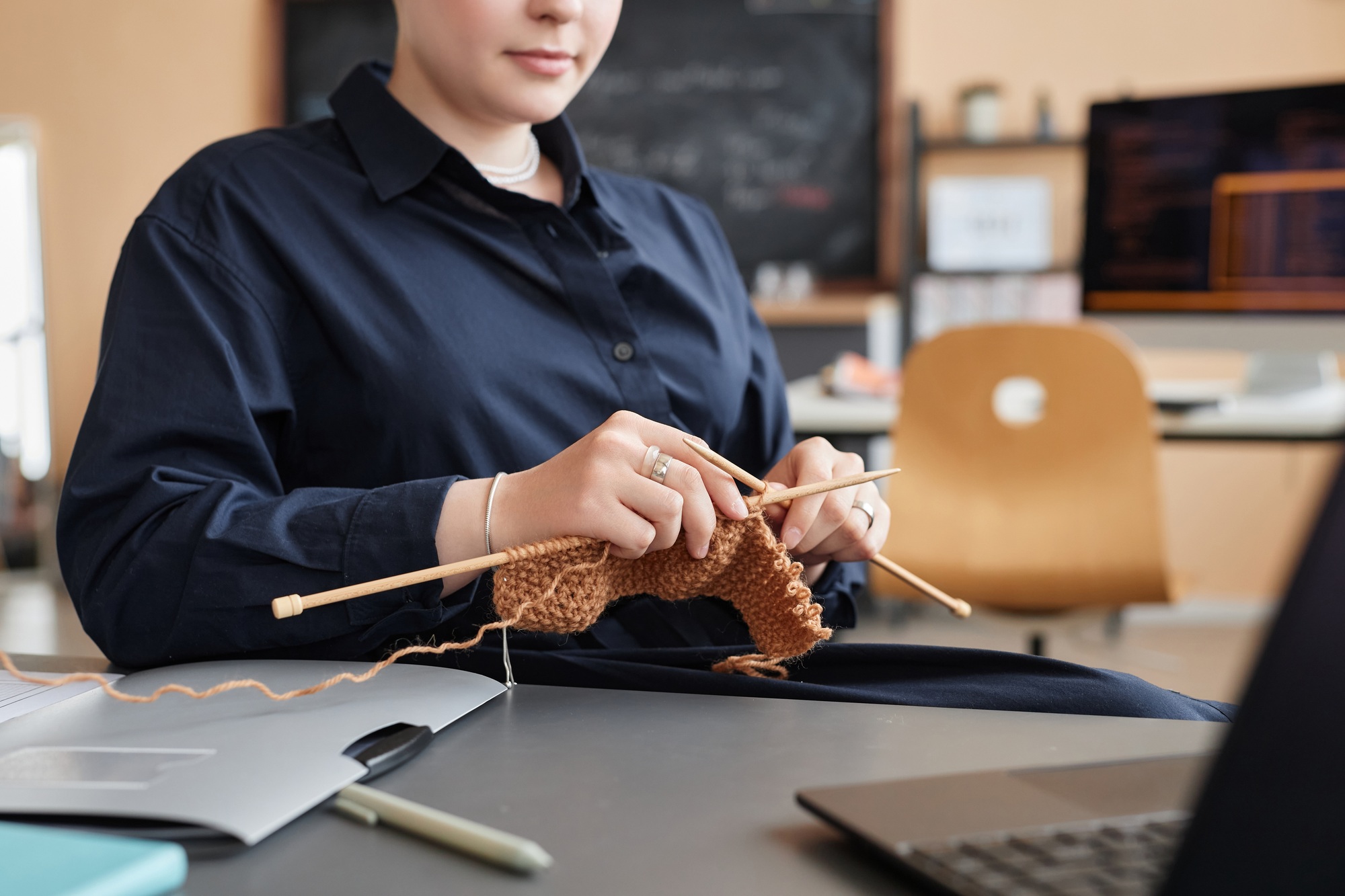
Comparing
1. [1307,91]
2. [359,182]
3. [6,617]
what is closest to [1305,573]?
[359,182]

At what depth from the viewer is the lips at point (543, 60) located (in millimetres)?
963

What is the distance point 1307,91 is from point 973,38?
1.64 metres

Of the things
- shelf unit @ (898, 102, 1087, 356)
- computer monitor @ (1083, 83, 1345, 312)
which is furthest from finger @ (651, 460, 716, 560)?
shelf unit @ (898, 102, 1087, 356)

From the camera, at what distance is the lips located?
0.96m

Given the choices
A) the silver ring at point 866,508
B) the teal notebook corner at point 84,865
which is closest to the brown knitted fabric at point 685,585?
the silver ring at point 866,508

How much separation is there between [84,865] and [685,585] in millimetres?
440

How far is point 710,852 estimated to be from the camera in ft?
1.53

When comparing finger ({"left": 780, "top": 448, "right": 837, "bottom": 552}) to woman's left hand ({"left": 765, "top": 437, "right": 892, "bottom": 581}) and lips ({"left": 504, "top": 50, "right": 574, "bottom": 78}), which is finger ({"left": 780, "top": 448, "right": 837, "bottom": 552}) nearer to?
woman's left hand ({"left": 765, "top": 437, "right": 892, "bottom": 581})

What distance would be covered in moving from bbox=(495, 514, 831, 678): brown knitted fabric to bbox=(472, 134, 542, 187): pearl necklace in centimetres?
43

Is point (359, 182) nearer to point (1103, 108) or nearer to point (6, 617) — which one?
point (1103, 108)

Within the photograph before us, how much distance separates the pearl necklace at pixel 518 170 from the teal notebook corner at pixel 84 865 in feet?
2.33

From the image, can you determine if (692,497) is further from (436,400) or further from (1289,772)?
(1289,772)

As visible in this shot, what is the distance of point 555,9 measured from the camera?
36.9 inches

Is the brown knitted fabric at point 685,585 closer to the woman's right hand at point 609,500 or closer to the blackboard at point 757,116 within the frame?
the woman's right hand at point 609,500
